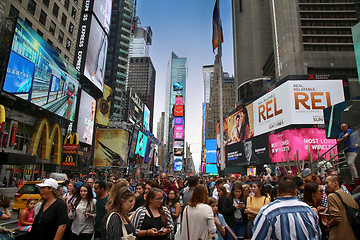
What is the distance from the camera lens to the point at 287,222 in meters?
3.05

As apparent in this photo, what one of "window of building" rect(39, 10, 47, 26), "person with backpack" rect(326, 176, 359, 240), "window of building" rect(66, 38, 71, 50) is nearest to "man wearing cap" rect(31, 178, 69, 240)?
"person with backpack" rect(326, 176, 359, 240)

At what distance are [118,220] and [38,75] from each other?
93.6 ft

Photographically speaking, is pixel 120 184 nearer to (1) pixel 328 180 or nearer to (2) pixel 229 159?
(1) pixel 328 180

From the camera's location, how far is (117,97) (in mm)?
80812

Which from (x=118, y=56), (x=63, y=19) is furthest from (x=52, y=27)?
(x=118, y=56)

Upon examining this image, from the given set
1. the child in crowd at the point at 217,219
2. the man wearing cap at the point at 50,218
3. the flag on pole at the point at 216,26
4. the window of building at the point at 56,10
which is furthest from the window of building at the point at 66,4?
the child in crowd at the point at 217,219

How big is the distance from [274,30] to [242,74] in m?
19.6

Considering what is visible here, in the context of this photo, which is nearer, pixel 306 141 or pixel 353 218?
pixel 353 218

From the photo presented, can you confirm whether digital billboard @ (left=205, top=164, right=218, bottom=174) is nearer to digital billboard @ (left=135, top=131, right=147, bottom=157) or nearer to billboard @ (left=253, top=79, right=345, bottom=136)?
digital billboard @ (left=135, top=131, right=147, bottom=157)

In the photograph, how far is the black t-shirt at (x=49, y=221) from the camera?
3.93 metres

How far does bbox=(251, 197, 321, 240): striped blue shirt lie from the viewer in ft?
9.93

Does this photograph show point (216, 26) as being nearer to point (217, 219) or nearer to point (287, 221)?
point (217, 219)

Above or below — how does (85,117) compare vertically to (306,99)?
below

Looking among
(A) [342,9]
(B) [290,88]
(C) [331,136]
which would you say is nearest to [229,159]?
(B) [290,88]
